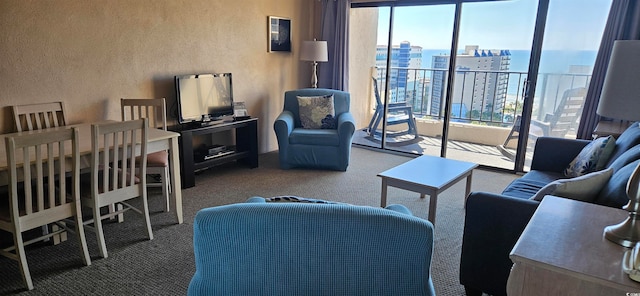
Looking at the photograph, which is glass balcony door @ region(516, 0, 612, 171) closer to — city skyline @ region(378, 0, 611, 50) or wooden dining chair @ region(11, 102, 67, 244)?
city skyline @ region(378, 0, 611, 50)

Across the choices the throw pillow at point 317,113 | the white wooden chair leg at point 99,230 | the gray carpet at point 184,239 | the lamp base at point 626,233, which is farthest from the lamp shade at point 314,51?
the lamp base at point 626,233

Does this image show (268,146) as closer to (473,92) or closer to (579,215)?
(473,92)

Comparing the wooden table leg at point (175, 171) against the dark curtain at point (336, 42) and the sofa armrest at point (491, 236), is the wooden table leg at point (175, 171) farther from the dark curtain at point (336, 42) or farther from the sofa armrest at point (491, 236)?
the dark curtain at point (336, 42)

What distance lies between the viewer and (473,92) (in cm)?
554

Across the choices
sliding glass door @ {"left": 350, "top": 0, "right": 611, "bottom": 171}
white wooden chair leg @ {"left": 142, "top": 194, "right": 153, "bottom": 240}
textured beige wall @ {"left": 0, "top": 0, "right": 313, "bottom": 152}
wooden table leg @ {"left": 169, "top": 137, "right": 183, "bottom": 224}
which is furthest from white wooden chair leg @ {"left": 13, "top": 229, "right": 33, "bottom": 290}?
sliding glass door @ {"left": 350, "top": 0, "right": 611, "bottom": 171}

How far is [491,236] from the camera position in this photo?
6.41 ft

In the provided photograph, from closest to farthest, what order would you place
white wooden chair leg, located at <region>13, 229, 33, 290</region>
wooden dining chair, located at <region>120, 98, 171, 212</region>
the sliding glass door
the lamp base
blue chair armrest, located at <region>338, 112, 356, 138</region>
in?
the lamp base < white wooden chair leg, located at <region>13, 229, 33, 290</region> < wooden dining chair, located at <region>120, 98, 171, 212</region> < the sliding glass door < blue chair armrest, located at <region>338, 112, 356, 138</region>

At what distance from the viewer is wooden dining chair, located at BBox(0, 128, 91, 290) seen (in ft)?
6.73

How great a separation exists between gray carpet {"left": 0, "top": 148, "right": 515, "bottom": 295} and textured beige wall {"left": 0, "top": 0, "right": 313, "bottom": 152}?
0.98m

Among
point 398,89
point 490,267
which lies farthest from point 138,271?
point 398,89

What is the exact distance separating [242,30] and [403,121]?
8.46 feet

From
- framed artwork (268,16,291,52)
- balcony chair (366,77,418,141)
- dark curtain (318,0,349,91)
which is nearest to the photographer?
framed artwork (268,16,291,52)

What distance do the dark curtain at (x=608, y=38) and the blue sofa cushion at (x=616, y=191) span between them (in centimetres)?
226

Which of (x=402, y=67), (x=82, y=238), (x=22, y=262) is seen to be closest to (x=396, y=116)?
(x=402, y=67)
